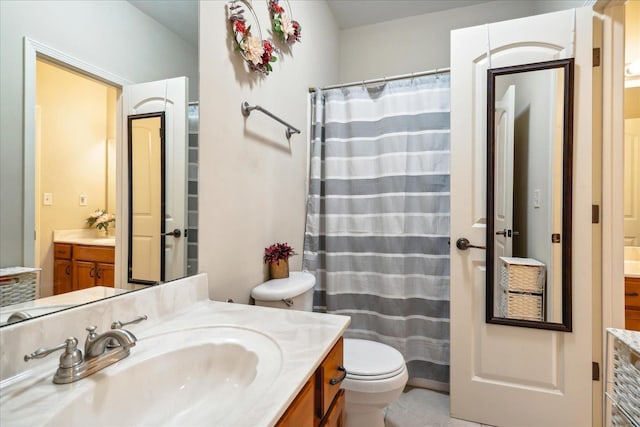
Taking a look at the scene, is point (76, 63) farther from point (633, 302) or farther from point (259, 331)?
point (633, 302)

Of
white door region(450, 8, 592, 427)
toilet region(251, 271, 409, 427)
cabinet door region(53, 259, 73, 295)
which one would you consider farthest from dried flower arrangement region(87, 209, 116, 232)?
white door region(450, 8, 592, 427)

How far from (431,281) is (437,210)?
1.49ft

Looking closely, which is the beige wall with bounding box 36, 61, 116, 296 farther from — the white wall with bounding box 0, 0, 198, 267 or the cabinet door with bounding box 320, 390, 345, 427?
the cabinet door with bounding box 320, 390, 345, 427

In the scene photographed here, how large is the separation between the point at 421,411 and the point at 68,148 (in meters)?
2.04

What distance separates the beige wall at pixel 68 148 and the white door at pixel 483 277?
5.27 ft

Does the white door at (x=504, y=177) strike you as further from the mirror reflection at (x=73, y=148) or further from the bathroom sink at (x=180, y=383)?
the mirror reflection at (x=73, y=148)

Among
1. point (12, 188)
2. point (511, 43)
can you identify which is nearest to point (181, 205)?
point (12, 188)

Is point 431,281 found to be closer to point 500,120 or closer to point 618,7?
point 500,120

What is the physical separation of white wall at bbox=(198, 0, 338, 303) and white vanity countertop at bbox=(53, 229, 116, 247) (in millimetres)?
349

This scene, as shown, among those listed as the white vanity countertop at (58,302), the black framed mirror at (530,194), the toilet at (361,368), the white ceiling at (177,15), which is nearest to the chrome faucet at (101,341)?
the white vanity countertop at (58,302)

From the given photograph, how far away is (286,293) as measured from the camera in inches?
57.8

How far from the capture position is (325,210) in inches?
86.7

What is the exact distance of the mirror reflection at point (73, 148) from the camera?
0.68m

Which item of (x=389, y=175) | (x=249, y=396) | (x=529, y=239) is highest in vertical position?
(x=389, y=175)
